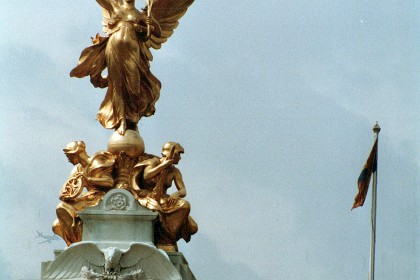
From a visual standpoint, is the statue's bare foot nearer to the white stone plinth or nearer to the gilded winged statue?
the gilded winged statue

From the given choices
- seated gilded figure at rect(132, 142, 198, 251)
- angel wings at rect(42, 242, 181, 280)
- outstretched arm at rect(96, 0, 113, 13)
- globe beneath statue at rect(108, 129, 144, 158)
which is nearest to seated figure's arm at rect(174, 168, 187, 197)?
seated gilded figure at rect(132, 142, 198, 251)

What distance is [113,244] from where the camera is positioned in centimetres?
2562

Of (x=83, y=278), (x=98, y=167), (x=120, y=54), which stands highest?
(x=120, y=54)

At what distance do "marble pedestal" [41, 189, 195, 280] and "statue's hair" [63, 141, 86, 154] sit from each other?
3.31 ft

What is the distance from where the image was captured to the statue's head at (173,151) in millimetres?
26234

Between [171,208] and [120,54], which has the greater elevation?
[120,54]

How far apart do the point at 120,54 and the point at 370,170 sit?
414 cm

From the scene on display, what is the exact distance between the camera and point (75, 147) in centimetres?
2655

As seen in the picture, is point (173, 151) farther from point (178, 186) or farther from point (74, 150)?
point (74, 150)

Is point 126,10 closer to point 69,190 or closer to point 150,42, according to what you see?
point 150,42

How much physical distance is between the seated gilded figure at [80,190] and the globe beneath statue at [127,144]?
0.13 meters

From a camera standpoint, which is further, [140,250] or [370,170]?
[370,170]

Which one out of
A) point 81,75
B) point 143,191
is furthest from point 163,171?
point 81,75

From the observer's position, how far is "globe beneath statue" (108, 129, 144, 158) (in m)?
26.4
